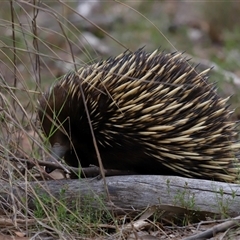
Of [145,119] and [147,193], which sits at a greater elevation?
[145,119]

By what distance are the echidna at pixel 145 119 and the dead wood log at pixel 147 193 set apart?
1.07 feet

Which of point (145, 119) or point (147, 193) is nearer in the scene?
point (147, 193)

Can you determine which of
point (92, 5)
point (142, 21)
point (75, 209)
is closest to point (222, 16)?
point (142, 21)

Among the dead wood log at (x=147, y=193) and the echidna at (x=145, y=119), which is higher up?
the echidna at (x=145, y=119)

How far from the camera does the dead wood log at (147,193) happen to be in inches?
148

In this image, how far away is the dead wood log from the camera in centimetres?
375

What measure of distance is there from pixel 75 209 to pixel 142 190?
41 centimetres

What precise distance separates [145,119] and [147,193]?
52 centimetres

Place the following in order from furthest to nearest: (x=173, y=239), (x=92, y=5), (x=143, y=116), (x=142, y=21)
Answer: (x=92, y=5) < (x=142, y=21) < (x=143, y=116) < (x=173, y=239)

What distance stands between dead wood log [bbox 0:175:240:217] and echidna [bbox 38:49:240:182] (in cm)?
33

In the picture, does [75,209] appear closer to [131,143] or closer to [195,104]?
[131,143]

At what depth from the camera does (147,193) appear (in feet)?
12.7

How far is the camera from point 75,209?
3857mm

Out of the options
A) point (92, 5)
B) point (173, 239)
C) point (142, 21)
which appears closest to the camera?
point (173, 239)
